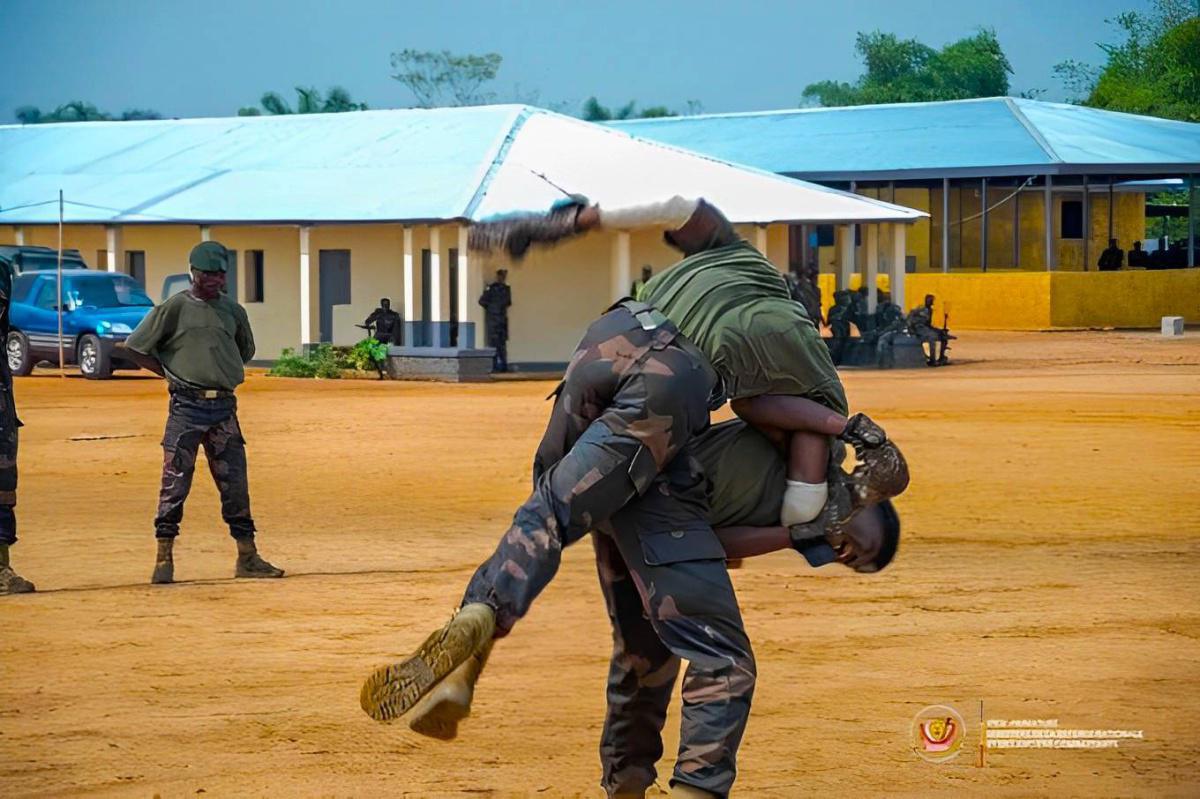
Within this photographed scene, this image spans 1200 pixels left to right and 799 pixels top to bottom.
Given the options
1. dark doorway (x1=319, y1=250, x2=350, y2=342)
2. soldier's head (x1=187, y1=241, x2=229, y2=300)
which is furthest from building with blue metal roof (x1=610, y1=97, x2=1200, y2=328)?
soldier's head (x1=187, y1=241, x2=229, y2=300)

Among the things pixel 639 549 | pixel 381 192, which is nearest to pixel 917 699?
pixel 639 549

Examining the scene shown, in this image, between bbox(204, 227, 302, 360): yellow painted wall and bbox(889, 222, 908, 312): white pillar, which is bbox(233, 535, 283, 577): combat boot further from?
bbox(889, 222, 908, 312): white pillar

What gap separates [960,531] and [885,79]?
85.5 m

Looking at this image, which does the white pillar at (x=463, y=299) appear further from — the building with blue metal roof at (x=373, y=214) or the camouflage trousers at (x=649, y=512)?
the camouflage trousers at (x=649, y=512)

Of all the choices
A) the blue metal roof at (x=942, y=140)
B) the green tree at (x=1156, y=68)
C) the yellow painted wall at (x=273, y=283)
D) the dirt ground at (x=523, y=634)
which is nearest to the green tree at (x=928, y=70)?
the green tree at (x=1156, y=68)

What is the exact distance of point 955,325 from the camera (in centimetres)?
4381

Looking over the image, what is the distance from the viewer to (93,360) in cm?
3055

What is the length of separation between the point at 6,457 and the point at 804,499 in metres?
6.60

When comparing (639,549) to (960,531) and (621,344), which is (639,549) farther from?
(960,531)

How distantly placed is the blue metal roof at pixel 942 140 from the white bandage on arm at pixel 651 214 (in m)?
36.1

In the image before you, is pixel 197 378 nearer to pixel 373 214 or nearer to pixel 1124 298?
pixel 373 214

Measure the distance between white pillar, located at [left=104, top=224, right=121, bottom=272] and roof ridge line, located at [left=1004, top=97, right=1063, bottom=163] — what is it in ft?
61.4

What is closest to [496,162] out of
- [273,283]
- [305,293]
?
[305,293]

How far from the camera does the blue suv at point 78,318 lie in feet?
100
